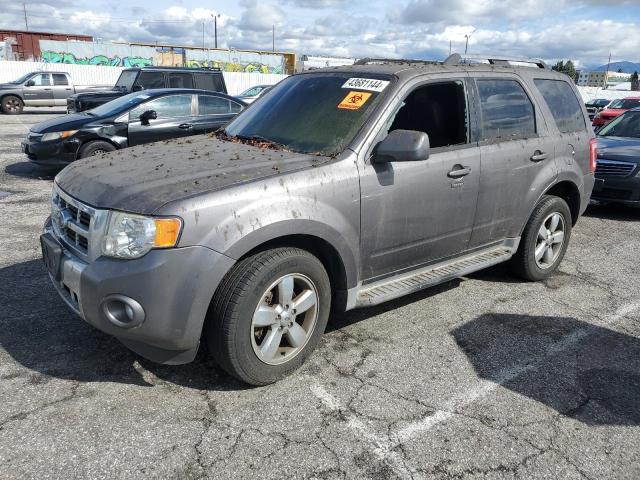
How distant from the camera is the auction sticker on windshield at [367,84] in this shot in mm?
3833

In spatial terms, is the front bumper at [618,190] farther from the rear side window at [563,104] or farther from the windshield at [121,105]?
the windshield at [121,105]

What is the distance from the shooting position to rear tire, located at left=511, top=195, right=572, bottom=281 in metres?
4.86

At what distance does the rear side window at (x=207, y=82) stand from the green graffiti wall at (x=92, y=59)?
24.8 meters

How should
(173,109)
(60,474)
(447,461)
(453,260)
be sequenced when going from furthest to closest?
(173,109)
(453,260)
(447,461)
(60,474)

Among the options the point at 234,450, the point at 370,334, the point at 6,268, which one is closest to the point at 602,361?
the point at 370,334

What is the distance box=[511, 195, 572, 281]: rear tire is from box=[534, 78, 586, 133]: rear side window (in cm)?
72

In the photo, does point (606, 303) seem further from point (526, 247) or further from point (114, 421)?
point (114, 421)

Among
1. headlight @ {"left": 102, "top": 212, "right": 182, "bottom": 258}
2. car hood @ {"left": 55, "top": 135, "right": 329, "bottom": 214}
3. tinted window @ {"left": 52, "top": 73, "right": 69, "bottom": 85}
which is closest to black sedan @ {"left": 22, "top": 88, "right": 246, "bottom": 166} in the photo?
car hood @ {"left": 55, "top": 135, "right": 329, "bottom": 214}

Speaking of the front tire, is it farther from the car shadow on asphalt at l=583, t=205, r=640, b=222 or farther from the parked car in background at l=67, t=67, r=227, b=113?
the parked car in background at l=67, t=67, r=227, b=113

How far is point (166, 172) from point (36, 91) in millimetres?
21890

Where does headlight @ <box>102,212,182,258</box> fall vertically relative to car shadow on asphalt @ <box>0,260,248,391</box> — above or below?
above

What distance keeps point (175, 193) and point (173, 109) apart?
7218mm

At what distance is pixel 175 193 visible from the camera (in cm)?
289

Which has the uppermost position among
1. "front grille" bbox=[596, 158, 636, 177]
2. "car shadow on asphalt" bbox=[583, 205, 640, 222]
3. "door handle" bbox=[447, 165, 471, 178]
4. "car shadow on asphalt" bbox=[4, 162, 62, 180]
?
"door handle" bbox=[447, 165, 471, 178]
